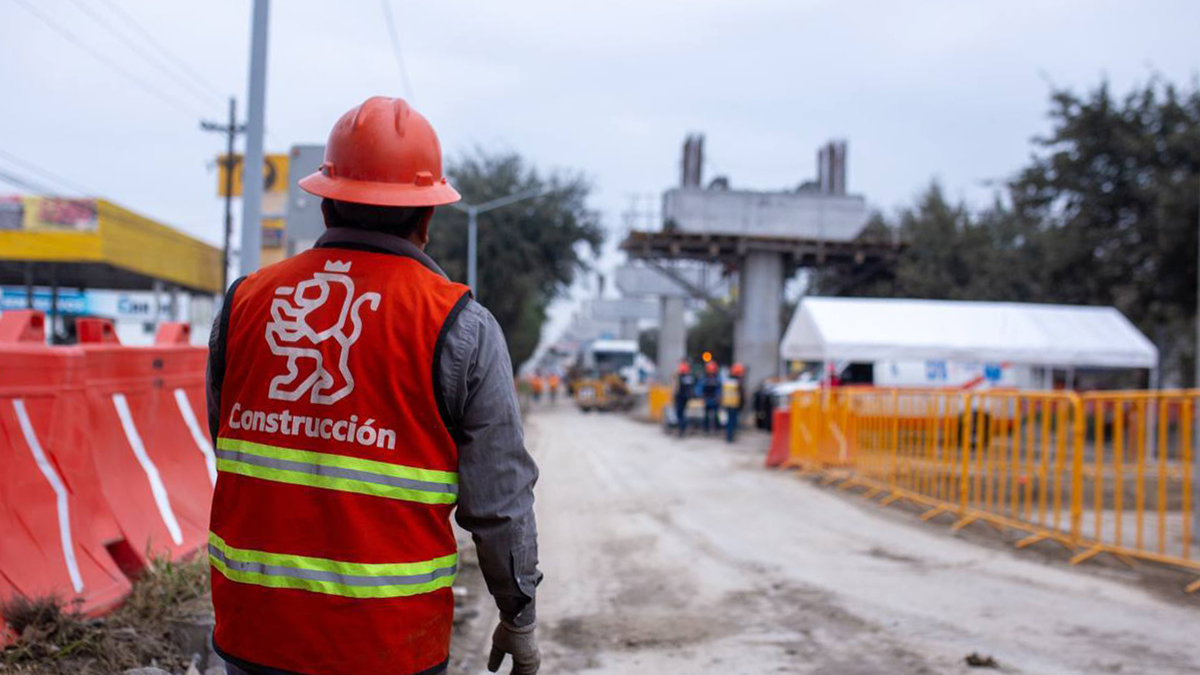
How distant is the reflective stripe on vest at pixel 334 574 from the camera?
6.97ft

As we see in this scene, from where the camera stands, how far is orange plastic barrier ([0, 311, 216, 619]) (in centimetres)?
443

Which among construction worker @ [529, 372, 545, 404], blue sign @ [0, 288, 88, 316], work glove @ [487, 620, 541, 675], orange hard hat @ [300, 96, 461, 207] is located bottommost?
construction worker @ [529, 372, 545, 404]

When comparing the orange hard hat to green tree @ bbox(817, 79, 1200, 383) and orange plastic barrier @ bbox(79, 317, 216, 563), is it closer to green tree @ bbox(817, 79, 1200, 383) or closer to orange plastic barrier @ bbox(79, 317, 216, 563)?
orange plastic barrier @ bbox(79, 317, 216, 563)

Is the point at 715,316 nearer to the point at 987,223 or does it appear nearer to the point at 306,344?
the point at 987,223

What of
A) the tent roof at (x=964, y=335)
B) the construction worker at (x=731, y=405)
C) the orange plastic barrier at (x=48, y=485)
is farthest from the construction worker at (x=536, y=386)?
the orange plastic barrier at (x=48, y=485)

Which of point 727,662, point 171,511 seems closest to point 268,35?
point 171,511

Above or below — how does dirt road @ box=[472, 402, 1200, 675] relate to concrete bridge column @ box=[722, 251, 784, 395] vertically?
below

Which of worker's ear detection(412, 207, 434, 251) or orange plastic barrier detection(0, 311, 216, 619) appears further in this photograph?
orange plastic barrier detection(0, 311, 216, 619)

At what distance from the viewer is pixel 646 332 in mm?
108750

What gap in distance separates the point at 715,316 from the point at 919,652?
67799 millimetres

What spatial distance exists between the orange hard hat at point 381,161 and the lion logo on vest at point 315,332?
0.71 feet

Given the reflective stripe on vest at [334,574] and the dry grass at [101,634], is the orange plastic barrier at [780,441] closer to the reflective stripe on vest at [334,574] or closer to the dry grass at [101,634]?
the dry grass at [101,634]

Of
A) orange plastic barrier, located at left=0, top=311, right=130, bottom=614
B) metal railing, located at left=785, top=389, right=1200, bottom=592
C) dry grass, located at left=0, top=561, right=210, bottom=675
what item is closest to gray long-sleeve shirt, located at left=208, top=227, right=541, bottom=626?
dry grass, located at left=0, top=561, right=210, bottom=675

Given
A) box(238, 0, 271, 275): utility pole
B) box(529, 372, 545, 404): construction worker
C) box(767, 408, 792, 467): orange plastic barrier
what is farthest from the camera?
box(529, 372, 545, 404): construction worker
